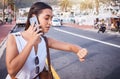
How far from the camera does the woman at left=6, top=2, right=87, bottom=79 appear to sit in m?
2.53

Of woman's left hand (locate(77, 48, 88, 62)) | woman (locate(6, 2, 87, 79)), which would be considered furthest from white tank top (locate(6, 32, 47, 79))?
woman's left hand (locate(77, 48, 88, 62))

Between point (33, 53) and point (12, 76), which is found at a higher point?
point (33, 53)

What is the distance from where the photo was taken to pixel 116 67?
12.0 metres

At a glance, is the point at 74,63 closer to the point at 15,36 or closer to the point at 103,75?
the point at 103,75

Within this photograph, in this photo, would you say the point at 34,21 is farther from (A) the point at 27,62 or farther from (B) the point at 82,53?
(B) the point at 82,53

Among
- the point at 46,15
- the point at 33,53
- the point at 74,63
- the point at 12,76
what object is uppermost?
the point at 46,15

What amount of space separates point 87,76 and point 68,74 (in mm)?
642

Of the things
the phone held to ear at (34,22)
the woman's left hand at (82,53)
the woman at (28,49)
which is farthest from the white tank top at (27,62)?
the woman's left hand at (82,53)

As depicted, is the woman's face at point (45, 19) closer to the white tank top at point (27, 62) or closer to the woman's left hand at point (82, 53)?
the white tank top at point (27, 62)

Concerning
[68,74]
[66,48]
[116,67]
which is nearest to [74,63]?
[116,67]

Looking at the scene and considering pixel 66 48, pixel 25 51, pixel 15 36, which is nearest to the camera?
pixel 25 51

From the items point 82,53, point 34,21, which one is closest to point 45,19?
point 34,21

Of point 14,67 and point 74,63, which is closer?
point 14,67

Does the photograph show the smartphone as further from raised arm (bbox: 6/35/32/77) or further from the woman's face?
raised arm (bbox: 6/35/32/77)
